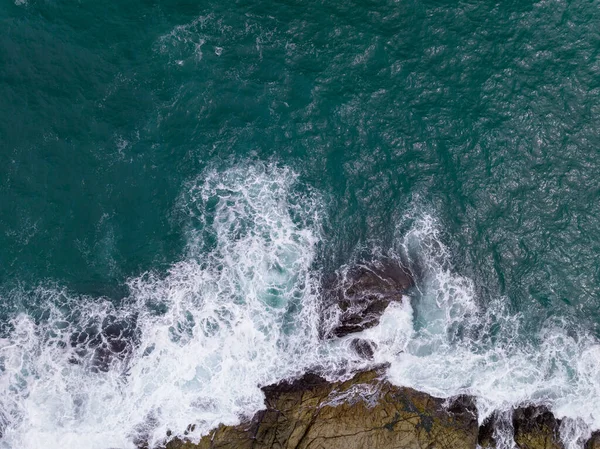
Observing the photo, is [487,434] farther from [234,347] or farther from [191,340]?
[191,340]

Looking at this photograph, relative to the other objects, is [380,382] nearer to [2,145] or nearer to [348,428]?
[348,428]

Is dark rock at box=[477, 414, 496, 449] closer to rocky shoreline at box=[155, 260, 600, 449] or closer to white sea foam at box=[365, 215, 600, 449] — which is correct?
rocky shoreline at box=[155, 260, 600, 449]

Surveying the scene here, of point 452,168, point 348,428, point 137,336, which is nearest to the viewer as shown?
point 348,428

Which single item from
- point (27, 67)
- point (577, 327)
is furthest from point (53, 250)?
point (577, 327)

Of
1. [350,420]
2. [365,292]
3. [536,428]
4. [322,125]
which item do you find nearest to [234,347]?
[350,420]

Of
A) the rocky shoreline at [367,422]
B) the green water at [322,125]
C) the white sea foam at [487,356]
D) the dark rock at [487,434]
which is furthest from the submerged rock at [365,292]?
the dark rock at [487,434]
